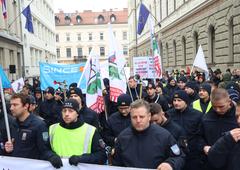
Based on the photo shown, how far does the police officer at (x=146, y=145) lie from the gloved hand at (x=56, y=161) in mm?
750

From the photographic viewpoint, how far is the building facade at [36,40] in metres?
35.3

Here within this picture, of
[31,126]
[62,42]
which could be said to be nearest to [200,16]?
[31,126]

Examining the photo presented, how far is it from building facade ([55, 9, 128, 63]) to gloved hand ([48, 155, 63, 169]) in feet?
269

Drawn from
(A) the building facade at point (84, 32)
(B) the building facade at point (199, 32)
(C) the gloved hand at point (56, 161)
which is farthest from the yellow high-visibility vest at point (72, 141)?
(A) the building facade at point (84, 32)

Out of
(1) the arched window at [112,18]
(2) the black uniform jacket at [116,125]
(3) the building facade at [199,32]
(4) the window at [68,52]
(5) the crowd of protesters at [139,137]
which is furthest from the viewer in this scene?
(1) the arched window at [112,18]

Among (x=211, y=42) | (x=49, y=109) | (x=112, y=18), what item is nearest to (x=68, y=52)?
(x=112, y=18)

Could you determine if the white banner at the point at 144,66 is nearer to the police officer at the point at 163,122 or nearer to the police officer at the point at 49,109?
the police officer at the point at 49,109

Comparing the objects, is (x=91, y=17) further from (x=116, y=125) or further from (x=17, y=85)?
(x=116, y=125)

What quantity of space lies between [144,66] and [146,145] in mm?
8061

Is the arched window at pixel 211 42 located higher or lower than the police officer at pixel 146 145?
higher

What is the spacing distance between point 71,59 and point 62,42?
4.63 meters

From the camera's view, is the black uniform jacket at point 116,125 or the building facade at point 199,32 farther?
the building facade at point 199,32

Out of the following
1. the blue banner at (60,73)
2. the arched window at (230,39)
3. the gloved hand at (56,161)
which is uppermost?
the arched window at (230,39)

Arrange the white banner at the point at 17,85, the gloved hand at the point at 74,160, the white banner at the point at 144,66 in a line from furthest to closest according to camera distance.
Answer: the white banner at the point at 17,85 → the white banner at the point at 144,66 → the gloved hand at the point at 74,160
